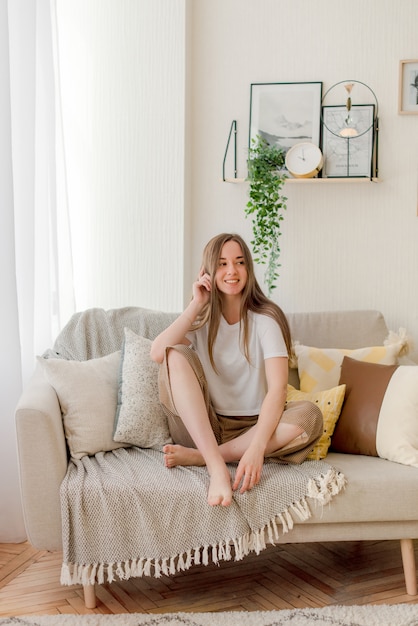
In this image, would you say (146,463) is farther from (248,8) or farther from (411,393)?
(248,8)

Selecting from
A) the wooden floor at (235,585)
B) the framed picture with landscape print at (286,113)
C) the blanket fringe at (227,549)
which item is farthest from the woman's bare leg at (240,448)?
the framed picture with landscape print at (286,113)

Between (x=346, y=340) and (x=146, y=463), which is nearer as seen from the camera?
(x=146, y=463)

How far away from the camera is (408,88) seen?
3.26m

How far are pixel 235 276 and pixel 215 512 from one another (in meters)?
0.79

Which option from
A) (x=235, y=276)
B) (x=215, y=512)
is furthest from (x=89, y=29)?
(x=215, y=512)

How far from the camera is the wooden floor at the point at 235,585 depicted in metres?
2.31

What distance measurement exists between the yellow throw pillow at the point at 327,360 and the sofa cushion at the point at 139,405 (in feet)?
1.81

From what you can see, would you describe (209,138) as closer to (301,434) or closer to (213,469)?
(301,434)

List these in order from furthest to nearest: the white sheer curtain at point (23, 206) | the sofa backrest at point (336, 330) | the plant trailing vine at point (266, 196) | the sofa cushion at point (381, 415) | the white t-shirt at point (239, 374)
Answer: the plant trailing vine at point (266, 196), the sofa backrest at point (336, 330), the white sheer curtain at point (23, 206), the white t-shirt at point (239, 374), the sofa cushion at point (381, 415)

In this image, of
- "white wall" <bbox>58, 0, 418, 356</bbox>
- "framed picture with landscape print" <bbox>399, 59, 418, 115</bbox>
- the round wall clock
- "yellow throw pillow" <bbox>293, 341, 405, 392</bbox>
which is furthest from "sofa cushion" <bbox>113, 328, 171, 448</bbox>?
"framed picture with landscape print" <bbox>399, 59, 418, 115</bbox>

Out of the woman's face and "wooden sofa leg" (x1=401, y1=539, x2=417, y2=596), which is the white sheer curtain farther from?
"wooden sofa leg" (x1=401, y1=539, x2=417, y2=596)

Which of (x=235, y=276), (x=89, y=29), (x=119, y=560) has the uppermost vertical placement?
(x=89, y=29)

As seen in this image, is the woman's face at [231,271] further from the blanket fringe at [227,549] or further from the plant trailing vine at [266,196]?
the blanket fringe at [227,549]

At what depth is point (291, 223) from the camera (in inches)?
134
